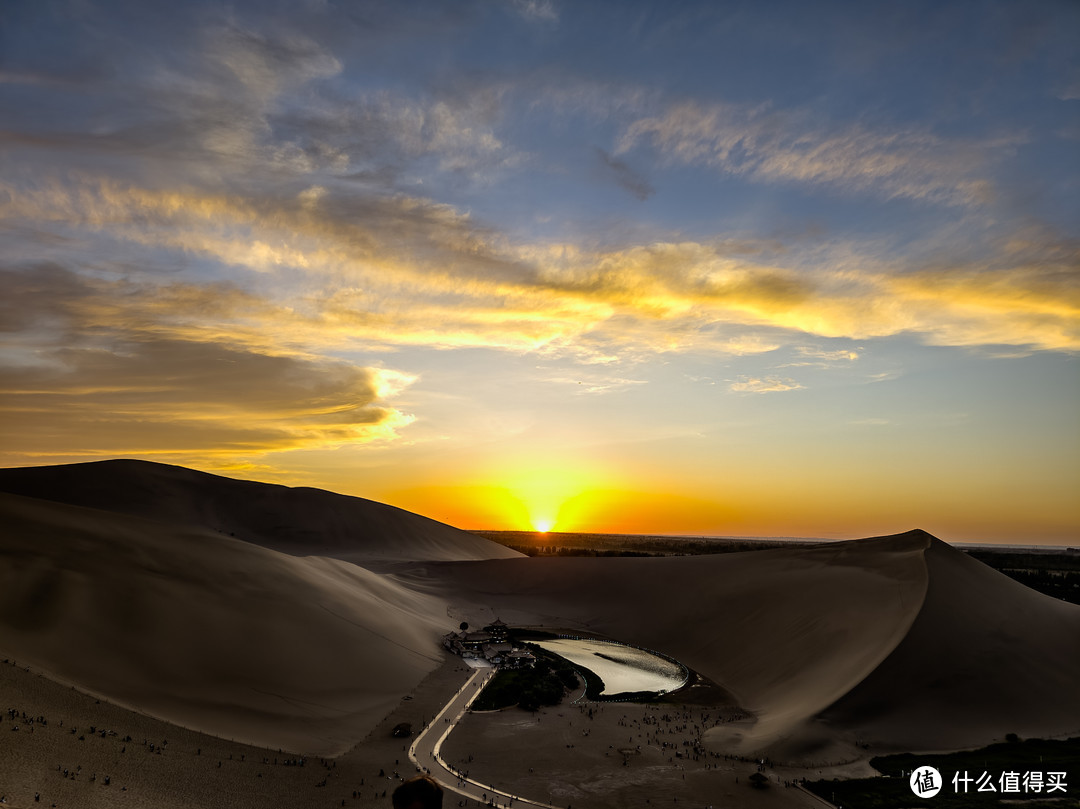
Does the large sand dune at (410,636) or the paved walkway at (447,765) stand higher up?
the large sand dune at (410,636)

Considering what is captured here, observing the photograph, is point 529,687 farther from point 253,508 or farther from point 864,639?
point 253,508

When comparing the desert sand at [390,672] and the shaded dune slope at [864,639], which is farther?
the shaded dune slope at [864,639]

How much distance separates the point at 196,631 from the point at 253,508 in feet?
370

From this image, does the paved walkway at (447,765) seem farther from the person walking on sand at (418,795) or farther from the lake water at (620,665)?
the person walking on sand at (418,795)

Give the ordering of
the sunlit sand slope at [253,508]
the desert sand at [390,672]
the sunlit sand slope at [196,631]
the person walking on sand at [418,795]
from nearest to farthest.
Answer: the person walking on sand at [418,795], the desert sand at [390,672], the sunlit sand slope at [196,631], the sunlit sand slope at [253,508]

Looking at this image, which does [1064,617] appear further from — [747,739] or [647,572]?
[647,572]

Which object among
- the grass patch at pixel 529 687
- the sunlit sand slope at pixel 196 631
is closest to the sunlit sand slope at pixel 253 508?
the sunlit sand slope at pixel 196 631

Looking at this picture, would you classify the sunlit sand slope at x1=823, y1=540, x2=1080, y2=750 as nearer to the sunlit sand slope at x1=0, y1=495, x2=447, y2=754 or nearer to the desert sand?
the desert sand

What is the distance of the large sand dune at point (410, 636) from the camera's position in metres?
33.8

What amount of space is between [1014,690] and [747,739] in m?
16.6

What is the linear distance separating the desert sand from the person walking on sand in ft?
56.7

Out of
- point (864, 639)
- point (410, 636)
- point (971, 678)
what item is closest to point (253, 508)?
point (410, 636)

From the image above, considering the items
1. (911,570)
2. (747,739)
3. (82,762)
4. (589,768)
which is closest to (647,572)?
(911,570)

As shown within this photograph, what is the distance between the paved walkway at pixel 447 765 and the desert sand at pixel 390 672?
113 centimetres
